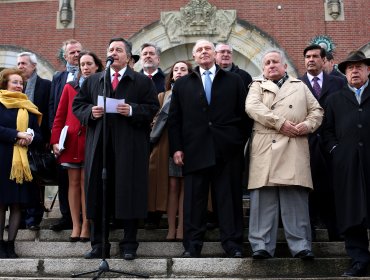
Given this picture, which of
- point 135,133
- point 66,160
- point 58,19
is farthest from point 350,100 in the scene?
point 58,19

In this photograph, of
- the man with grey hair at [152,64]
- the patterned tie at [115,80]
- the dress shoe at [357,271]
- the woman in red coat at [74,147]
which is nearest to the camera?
the dress shoe at [357,271]

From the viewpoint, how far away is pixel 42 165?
656 centimetres

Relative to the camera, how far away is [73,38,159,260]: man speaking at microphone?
5578 mm

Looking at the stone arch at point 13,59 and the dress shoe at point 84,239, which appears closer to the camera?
the dress shoe at point 84,239

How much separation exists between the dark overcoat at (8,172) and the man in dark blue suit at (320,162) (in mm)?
3075

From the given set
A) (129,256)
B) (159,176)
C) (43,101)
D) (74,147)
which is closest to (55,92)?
(43,101)

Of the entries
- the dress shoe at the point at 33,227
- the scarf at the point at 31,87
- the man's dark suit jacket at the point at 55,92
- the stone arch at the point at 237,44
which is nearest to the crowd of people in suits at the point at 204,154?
the dress shoe at the point at 33,227

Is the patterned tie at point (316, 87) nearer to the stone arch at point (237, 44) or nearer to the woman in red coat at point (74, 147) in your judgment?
the woman in red coat at point (74, 147)

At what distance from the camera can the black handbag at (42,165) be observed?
256 inches

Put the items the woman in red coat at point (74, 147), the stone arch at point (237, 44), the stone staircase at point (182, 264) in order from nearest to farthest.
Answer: the stone staircase at point (182, 264), the woman in red coat at point (74, 147), the stone arch at point (237, 44)

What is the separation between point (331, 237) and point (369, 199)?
3.34 ft

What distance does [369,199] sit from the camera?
17.9ft

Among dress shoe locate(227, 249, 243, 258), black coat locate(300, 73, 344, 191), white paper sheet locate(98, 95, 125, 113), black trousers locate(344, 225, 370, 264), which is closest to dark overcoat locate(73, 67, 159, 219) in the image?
white paper sheet locate(98, 95, 125, 113)

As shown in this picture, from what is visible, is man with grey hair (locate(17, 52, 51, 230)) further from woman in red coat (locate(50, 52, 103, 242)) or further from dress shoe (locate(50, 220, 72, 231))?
dress shoe (locate(50, 220, 72, 231))
